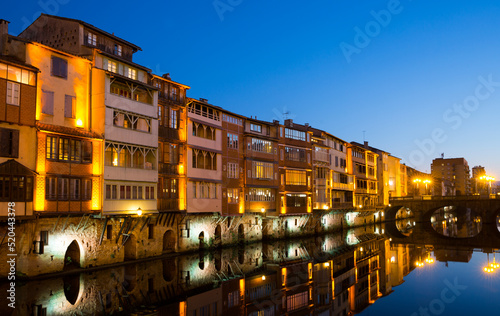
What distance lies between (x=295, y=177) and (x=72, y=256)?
36.7m

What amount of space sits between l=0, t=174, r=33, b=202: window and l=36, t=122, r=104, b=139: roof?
3985 mm

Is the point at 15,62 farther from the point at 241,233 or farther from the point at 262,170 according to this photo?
the point at 241,233

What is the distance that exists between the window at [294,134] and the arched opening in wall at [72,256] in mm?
36746

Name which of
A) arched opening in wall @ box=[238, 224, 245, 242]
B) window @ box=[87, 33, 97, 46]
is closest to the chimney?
window @ box=[87, 33, 97, 46]

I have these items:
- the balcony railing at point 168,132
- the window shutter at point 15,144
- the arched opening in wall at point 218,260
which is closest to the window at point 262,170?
the arched opening in wall at point 218,260

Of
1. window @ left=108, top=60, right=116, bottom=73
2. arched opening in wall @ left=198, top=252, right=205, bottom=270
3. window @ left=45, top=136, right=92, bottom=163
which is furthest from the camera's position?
arched opening in wall @ left=198, top=252, right=205, bottom=270

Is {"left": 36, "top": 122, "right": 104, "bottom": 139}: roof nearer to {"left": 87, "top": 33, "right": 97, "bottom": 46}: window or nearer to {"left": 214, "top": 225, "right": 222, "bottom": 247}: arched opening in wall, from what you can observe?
{"left": 87, "top": 33, "right": 97, "bottom": 46}: window

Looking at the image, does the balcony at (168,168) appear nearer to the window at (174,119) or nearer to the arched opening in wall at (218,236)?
the window at (174,119)

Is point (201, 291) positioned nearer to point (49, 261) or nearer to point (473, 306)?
point (49, 261)

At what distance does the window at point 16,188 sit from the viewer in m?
28.3

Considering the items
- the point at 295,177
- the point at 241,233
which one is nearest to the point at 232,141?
the point at 241,233

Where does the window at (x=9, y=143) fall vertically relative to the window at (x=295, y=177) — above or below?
above

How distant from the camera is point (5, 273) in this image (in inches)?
1128

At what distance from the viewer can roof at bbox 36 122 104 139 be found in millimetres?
30875
